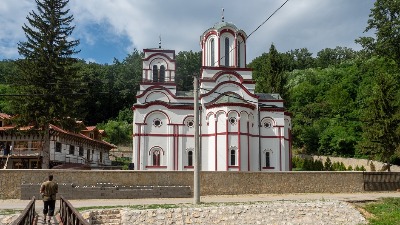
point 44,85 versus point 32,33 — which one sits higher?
point 32,33

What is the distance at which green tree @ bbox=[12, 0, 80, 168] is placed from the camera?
28.5 m

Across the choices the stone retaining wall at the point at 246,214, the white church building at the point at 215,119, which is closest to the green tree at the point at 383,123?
the white church building at the point at 215,119

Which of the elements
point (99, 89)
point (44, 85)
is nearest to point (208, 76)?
point (44, 85)

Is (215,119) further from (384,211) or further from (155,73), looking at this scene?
(384,211)

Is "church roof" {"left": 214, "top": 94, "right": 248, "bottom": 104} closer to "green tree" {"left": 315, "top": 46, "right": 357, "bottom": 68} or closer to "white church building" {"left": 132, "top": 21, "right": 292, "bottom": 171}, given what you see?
"white church building" {"left": 132, "top": 21, "right": 292, "bottom": 171}

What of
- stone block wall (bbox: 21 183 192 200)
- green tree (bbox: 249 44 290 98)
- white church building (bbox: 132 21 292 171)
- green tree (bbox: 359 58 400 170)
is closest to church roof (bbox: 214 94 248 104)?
white church building (bbox: 132 21 292 171)

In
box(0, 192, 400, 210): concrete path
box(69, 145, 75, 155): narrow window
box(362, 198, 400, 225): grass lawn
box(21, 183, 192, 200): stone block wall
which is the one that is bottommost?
box(362, 198, 400, 225): grass lawn

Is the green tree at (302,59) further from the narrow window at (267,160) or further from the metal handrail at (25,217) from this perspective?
the metal handrail at (25,217)

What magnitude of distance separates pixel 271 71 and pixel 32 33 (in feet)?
86.7

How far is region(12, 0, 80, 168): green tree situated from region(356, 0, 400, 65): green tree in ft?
88.4

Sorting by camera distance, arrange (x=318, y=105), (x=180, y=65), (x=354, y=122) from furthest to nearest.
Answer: (x=180, y=65)
(x=318, y=105)
(x=354, y=122)

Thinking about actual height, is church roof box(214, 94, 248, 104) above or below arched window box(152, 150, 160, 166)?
above

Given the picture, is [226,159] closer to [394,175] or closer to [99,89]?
[394,175]

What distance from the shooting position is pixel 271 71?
154ft
